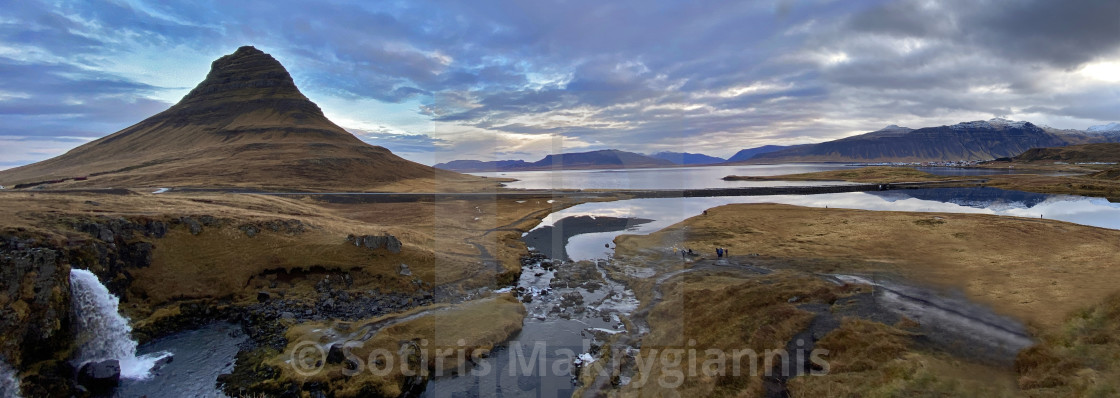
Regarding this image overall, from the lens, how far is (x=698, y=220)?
78.6 meters

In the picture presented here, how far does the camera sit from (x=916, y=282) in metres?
33.5

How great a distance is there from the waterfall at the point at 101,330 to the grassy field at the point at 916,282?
28.7 metres

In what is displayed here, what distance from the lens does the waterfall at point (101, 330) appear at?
2542 centimetres

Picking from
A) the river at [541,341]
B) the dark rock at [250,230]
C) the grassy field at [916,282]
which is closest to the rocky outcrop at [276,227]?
the dark rock at [250,230]

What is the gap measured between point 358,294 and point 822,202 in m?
111

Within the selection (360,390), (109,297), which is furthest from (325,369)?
(109,297)

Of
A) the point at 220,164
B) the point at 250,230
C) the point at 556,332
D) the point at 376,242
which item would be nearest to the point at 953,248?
the point at 556,332

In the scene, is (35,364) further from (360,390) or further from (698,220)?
(698,220)

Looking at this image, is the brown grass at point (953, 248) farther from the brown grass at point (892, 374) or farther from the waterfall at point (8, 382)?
the waterfall at point (8, 382)

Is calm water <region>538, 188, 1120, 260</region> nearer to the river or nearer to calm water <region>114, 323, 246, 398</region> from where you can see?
the river

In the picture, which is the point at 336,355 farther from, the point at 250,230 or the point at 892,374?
the point at 892,374

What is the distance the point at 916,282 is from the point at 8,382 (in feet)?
182

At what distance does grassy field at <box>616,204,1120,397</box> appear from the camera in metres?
17.9

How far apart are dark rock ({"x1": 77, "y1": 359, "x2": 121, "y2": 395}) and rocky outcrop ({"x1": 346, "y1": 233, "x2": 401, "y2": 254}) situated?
21.1 meters
